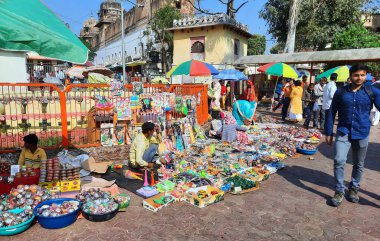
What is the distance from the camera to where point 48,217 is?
335 centimetres

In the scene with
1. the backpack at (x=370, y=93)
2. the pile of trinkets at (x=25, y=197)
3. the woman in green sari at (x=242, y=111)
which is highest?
the backpack at (x=370, y=93)

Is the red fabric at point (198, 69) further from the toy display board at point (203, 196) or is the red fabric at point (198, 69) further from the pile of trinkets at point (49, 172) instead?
the pile of trinkets at point (49, 172)

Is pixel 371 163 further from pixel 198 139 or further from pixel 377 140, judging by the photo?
pixel 198 139

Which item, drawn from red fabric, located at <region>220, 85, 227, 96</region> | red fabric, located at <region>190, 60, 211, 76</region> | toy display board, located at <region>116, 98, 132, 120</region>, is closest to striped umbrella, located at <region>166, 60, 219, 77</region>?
red fabric, located at <region>190, 60, 211, 76</region>

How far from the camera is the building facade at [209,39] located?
19.8 metres

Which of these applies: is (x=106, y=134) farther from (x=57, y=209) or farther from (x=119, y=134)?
(x=57, y=209)

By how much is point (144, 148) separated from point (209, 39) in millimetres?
16526

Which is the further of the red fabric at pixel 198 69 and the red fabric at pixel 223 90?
the red fabric at pixel 223 90

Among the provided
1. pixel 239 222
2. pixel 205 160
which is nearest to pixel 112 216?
pixel 239 222

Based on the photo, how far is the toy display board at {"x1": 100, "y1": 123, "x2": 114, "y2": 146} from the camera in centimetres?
648

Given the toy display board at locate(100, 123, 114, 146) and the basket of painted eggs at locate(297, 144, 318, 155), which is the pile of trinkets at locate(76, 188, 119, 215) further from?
the basket of painted eggs at locate(297, 144, 318, 155)

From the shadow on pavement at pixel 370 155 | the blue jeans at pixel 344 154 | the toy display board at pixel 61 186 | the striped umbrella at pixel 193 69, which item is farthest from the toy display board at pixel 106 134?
the shadow on pavement at pixel 370 155

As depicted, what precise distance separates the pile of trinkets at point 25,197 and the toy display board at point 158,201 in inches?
52.6

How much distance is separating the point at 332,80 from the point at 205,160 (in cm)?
521
